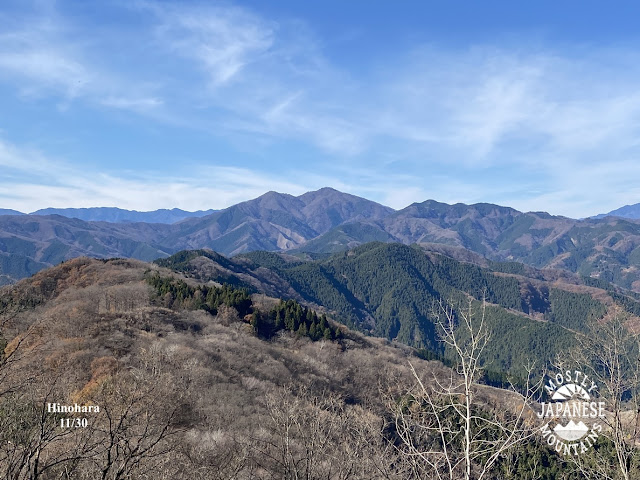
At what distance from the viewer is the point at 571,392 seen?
19.3 metres

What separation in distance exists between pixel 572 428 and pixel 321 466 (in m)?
17.3

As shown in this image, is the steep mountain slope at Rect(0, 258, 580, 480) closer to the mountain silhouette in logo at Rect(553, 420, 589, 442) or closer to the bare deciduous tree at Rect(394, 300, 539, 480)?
the bare deciduous tree at Rect(394, 300, 539, 480)

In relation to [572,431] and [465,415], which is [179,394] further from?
[572,431]

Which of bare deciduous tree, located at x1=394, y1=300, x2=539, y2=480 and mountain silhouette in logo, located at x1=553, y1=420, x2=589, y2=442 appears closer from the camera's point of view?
bare deciduous tree, located at x1=394, y1=300, x2=539, y2=480

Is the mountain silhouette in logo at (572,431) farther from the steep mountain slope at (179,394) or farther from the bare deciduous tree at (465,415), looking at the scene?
the bare deciduous tree at (465,415)

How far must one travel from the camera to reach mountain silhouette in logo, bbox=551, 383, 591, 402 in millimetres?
17722

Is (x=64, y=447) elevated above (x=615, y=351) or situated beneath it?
situated beneath

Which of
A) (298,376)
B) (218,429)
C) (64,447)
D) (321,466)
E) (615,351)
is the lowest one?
(298,376)

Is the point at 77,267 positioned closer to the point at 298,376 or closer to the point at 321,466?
the point at 298,376

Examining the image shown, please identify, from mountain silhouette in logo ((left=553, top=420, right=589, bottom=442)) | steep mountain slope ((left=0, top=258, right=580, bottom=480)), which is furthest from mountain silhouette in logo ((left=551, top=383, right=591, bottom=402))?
mountain silhouette in logo ((left=553, top=420, right=589, bottom=442))

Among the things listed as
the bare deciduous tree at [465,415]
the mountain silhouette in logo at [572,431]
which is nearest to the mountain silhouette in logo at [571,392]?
A: the bare deciduous tree at [465,415]

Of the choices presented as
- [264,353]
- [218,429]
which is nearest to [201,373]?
[218,429]

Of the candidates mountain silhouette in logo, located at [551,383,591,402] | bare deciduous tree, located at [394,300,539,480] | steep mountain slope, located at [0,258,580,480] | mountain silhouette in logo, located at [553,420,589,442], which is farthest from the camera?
mountain silhouette in logo, located at [553,420,589,442]

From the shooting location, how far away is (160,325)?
64062 millimetres
